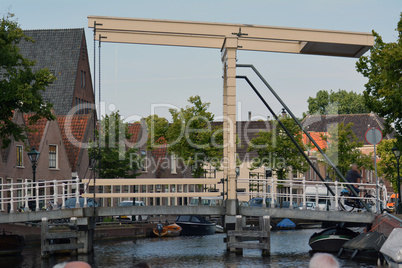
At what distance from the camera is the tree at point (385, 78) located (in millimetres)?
24266

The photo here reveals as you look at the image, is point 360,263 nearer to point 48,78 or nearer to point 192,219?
point 48,78

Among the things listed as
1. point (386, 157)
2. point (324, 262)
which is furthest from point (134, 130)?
point (324, 262)

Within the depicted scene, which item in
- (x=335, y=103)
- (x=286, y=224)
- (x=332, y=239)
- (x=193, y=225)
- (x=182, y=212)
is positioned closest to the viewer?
(x=182, y=212)

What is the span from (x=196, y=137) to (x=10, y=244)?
24668mm

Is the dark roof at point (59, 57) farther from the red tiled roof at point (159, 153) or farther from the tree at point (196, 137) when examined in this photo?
the red tiled roof at point (159, 153)

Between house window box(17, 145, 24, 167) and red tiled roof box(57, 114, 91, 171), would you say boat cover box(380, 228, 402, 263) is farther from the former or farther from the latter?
red tiled roof box(57, 114, 91, 171)

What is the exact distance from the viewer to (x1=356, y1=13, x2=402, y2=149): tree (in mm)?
24266

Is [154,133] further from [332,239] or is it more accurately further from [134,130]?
[332,239]

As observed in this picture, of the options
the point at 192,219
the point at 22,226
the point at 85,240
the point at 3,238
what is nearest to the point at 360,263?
the point at 85,240

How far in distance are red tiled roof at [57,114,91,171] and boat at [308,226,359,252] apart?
25.2m

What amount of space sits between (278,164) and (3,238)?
30829mm

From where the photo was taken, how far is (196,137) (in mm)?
47688

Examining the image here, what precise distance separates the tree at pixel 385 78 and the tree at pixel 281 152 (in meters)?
24.7

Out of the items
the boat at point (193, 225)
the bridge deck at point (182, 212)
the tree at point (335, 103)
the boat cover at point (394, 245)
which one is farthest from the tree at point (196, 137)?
the tree at point (335, 103)
